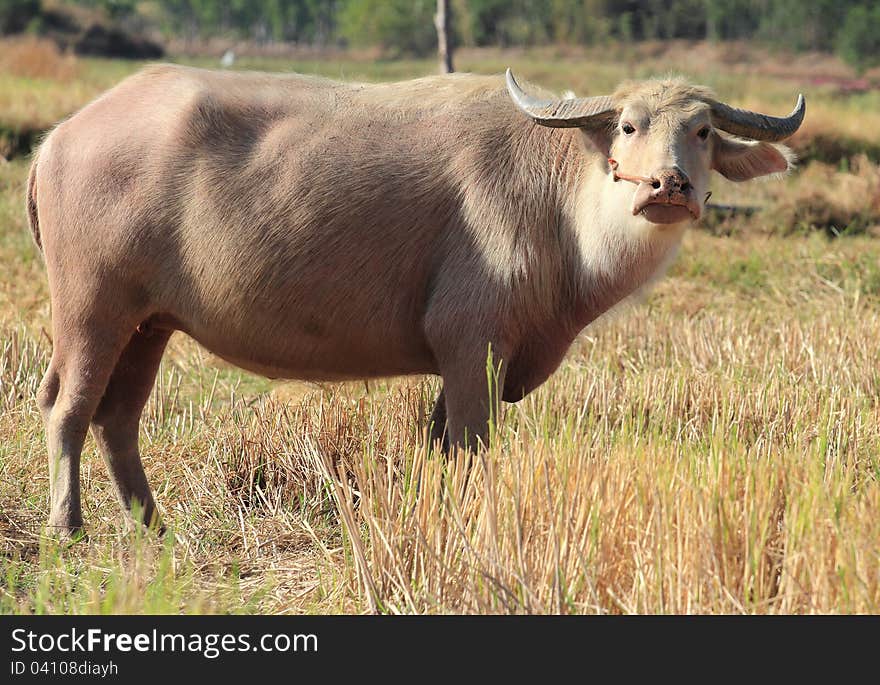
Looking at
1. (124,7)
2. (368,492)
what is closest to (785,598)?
(368,492)

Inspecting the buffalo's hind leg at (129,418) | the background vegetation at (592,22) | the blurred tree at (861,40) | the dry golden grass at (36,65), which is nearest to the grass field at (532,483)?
the buffalo's hind leg at (129,418)

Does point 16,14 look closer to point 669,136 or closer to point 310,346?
point 310,346

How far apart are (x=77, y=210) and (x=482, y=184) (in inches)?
57.6

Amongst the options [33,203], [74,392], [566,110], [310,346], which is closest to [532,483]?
[310,346]

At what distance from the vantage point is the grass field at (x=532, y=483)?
299cm

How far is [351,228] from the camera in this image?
399 centimetres

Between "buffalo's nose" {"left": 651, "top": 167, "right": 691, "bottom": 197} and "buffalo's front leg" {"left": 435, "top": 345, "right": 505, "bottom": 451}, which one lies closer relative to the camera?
"buffalo's nose" {"left": 651, "top": 167, "right": 691, "bottom": 197}

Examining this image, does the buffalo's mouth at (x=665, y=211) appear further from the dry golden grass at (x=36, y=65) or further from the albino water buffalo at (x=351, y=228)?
the dry golden grass at (x=36, y=65)

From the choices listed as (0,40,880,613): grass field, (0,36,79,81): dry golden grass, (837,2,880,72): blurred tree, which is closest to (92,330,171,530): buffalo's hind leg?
(0,40,880,613): grass field

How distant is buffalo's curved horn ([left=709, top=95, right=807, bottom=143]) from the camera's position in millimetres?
3896

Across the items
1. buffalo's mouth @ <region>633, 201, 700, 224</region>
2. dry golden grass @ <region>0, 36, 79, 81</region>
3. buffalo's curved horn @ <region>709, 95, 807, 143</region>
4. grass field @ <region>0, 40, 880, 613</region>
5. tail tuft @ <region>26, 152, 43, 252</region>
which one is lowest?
dry golden grass @ <region>0, 36, 79, 81</region>

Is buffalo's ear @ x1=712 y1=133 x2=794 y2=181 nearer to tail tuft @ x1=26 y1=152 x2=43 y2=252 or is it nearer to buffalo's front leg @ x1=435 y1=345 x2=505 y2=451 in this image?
buffalo's front leg @ x1=435 y1=345 x2=505 y2=451

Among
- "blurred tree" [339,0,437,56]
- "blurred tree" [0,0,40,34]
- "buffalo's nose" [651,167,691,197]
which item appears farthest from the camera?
"blurred tree" [339,0,437,56]

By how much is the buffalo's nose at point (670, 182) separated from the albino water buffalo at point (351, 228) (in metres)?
0.28
